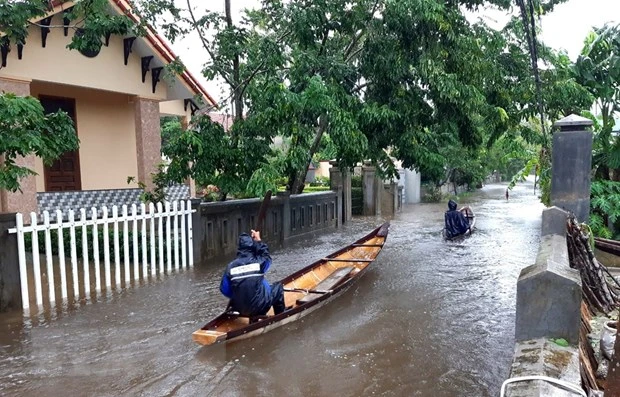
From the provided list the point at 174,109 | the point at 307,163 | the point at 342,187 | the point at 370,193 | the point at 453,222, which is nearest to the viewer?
the point at 307,163

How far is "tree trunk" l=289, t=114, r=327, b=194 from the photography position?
37.0 feet

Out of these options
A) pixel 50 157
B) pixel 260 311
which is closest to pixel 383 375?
pixel 260 311

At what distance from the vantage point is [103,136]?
14.5 m

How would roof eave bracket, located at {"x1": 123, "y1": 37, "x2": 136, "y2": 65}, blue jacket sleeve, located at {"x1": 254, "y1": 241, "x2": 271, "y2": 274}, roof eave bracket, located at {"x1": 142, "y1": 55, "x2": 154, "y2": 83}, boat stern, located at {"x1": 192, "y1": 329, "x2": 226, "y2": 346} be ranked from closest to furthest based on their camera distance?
1. boat stern, located at {"x1": 192, "y1": 329, "x2": 226, "y2": 346}
2. blue jacket sleeve, located at {"x1": 254, "y1": 241, "x2": 271, "y2": 274}
3. roof eave bracket, located at {"x1": 123, "y1": 37, "x2": 136, "y2": 65}
4. roof eave bracket, located at {"x1": 142, "y1": 55, "x2": 154, "y2": 83}

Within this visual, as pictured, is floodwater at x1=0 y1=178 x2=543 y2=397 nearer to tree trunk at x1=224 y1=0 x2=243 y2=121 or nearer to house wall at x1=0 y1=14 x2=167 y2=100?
tree trunk at x1=224 y1=0 x2=243 y2=121

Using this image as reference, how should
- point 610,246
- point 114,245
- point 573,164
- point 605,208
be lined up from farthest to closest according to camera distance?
point 605,208 < point 114,245 < point 610,246 < point 573,164

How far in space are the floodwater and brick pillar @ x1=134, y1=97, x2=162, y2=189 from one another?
525cm

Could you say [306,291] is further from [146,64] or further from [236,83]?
[146,64]

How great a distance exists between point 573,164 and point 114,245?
25.8 feet

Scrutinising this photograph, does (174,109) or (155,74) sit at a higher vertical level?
(155,74)

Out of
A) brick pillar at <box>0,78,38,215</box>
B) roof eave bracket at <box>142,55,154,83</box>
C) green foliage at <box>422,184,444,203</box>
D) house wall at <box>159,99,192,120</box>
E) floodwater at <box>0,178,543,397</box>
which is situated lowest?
floodwater at <box>0,178,543,397</box>

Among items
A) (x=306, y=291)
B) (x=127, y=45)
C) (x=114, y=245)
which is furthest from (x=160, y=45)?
(x=306, y=291)

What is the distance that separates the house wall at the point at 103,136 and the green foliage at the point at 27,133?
708cm

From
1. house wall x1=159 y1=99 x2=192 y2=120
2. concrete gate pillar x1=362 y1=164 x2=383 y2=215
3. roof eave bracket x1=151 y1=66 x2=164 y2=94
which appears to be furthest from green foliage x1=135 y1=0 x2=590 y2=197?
concrete gate pillar x1=362 y1=164 x2=383 y2=215
